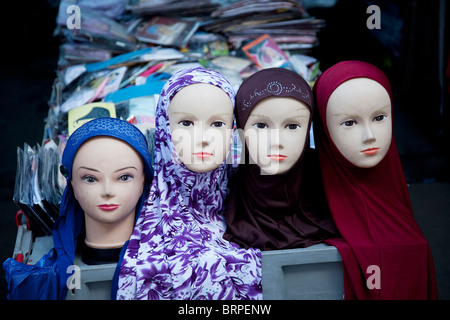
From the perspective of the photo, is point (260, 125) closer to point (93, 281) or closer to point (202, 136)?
point (202, 136)

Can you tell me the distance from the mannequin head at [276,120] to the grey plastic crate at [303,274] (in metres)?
0.36

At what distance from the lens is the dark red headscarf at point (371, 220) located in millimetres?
2072

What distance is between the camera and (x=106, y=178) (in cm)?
194

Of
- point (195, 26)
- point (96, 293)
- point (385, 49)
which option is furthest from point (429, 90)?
point (96, 293)

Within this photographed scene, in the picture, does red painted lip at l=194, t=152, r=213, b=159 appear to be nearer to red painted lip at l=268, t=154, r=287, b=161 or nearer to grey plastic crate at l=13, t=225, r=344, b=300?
red painted lip at l=268, t=154, r=287, b=161

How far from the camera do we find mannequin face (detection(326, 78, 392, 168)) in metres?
1.98

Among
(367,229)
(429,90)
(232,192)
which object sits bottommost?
(367,229)

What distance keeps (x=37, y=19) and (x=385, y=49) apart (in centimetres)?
395

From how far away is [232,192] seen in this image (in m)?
2.27

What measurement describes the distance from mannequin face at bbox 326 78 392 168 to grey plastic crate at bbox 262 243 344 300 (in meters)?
0.41

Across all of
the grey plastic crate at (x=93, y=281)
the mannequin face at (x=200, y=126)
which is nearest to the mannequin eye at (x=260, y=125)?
the mannequin face at (x=200, y=126)

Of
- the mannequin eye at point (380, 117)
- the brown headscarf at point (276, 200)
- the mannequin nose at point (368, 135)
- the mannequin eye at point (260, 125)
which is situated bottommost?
the brown headscarf at point (276, 200)

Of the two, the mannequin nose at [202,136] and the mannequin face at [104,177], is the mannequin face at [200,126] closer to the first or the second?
the mannequin nose at [202,136]

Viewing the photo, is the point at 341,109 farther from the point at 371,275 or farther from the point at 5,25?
the point at 5,25
